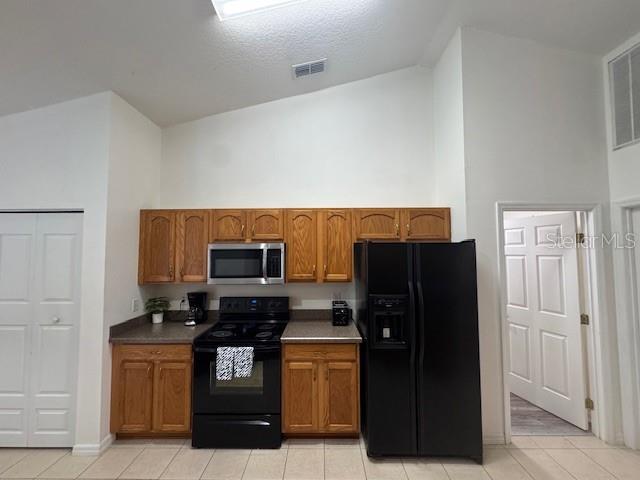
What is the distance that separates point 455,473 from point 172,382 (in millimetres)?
2388

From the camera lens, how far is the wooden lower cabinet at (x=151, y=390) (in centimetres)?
280

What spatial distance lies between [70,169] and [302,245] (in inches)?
84.6

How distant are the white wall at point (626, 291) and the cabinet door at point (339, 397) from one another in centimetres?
230

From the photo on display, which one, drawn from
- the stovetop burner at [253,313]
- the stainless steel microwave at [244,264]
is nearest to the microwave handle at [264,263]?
the stainless steel microwave at [244,264]

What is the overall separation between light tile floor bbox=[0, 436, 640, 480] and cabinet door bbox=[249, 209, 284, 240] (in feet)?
6.18

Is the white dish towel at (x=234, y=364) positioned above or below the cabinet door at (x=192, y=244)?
below

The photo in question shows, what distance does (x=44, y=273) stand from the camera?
2.82m

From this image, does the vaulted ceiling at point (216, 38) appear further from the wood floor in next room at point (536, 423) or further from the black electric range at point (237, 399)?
the wood floor in next room at point (536, 423)

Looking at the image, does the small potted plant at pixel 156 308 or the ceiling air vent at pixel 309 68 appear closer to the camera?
the ceiling air vent at pixel 309 68

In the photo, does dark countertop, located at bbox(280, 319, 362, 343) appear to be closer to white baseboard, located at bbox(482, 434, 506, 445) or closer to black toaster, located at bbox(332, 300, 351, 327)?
black toaster, located at bbox(332, 300, 351, 327)

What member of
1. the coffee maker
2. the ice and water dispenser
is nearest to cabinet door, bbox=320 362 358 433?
the ice and water dispenser

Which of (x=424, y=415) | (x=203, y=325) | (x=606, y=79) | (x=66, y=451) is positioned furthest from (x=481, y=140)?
(x=66, y=451)

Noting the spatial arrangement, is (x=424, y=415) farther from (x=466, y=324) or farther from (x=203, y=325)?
(x=203, y=325)

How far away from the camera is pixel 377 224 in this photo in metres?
3.27
